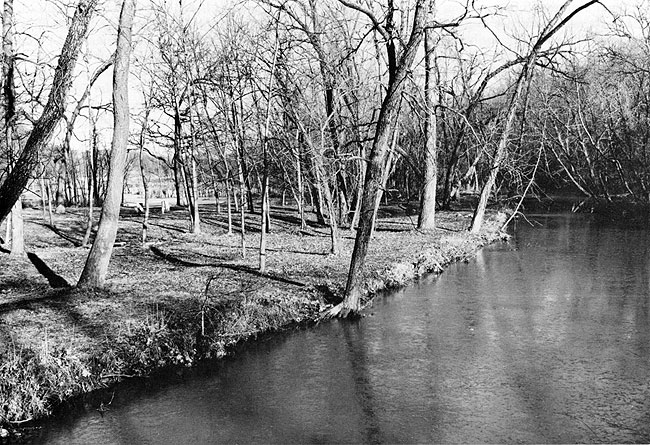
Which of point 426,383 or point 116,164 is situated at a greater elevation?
point 116,164

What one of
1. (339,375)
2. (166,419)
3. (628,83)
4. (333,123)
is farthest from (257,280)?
(628,83)

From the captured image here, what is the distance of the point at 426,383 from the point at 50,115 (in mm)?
6563

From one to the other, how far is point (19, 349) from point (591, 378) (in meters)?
8.09

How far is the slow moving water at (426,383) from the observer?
7.40 meters

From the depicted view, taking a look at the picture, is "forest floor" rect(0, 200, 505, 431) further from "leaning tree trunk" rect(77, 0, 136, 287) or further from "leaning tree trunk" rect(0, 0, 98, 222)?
"leaning tree trunk" rect(0, 0, 98, 222)

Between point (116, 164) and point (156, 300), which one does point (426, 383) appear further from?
point (116, 164)

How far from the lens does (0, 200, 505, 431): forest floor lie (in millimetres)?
8664

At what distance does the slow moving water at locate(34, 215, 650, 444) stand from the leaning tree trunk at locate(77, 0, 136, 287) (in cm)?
391

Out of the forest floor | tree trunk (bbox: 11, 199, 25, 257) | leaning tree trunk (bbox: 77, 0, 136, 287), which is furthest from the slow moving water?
tree trunk (bbox: 11, 199, 25, 257)

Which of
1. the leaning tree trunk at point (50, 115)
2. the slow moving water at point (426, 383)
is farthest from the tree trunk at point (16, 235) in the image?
the slow moving water at point (426, 383)

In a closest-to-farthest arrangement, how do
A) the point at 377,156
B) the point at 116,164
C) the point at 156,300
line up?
the point at 377,156 < the point at 156,300 < the point at 116,164

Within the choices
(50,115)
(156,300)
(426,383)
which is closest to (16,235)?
(156,300)

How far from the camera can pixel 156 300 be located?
12188mm

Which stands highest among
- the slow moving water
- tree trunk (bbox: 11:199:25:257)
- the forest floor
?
tree trunk (bbox: 11:199:25:257)
